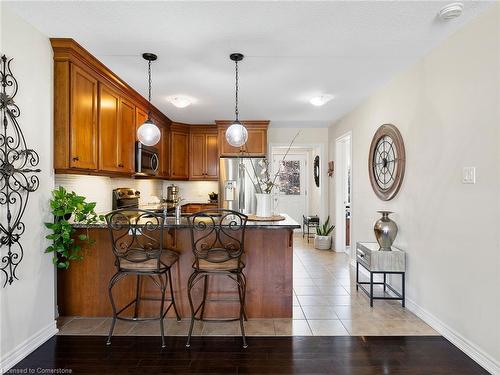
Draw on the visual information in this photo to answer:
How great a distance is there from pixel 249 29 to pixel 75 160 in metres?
1.84

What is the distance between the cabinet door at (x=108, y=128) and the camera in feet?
10.2

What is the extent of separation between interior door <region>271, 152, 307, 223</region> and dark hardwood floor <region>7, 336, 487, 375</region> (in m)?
5.34

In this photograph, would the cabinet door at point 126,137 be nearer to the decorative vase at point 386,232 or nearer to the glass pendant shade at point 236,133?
the glass pendant shade at point 236,133

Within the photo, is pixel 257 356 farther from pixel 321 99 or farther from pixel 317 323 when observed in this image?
pixel 321 99

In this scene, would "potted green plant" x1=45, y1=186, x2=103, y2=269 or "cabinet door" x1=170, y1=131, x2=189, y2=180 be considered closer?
"potted green plant" x1=45, y1=186, x2=103, y2=269

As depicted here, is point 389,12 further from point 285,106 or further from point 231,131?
point 285,106

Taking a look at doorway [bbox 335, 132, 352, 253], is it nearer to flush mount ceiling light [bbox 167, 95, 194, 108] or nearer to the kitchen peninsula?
flush mount ceiling light [bbox 167, 95, 194, 108]

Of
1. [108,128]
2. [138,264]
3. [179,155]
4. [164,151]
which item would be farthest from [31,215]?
[179,155]

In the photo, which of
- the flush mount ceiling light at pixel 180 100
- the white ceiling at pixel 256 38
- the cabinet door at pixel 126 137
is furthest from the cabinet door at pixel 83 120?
the flush mount ceiling light at pixel 180 100

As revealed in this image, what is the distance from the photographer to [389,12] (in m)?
2.10

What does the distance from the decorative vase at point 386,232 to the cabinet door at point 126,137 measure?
2.96m

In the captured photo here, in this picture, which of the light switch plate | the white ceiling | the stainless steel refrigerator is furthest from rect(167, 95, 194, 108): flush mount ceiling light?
the light switch plate

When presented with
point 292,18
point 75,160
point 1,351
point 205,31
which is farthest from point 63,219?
point 292,18

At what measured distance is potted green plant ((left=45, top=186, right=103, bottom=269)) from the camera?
96.7 inches
